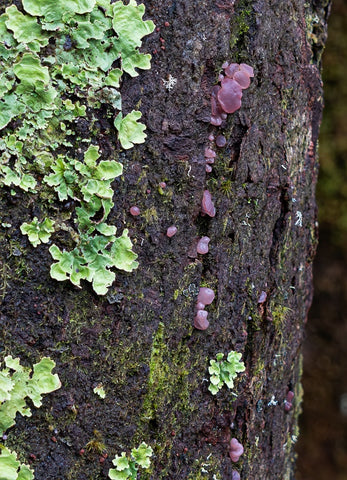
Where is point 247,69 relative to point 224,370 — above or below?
above

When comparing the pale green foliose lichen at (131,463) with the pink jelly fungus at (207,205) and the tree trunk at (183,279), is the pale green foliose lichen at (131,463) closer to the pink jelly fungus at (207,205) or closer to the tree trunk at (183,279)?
the tree trunk at (183,279)

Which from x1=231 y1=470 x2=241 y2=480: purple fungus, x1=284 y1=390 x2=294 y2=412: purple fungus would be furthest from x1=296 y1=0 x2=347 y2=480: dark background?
x1=231 y1=470 x2=241 y2=480: purple fungus

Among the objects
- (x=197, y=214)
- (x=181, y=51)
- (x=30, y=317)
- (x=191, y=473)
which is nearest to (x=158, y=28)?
(x=181, y=51)

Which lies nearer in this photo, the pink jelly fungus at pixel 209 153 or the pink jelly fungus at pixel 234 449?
the pink jelly fungus at pixel 209 153

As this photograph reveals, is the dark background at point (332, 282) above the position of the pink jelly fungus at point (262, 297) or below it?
below

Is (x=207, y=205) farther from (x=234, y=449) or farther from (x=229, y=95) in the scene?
(x=234, y=449)

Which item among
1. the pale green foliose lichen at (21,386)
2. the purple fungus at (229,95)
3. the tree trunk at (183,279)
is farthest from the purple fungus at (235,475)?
the purple fungus at (229,95)

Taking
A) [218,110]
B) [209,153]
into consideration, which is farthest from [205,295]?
[218,110]
